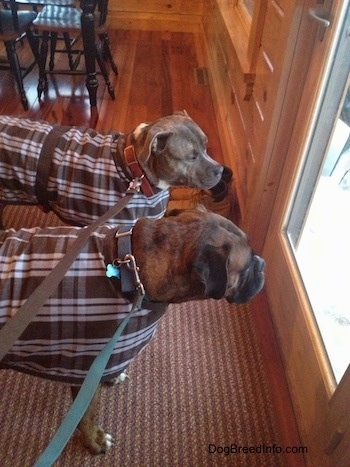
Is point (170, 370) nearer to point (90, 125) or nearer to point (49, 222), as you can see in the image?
point (49, 222)

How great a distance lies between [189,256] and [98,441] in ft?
2.55

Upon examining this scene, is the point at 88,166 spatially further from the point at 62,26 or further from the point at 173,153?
the point at 62,26

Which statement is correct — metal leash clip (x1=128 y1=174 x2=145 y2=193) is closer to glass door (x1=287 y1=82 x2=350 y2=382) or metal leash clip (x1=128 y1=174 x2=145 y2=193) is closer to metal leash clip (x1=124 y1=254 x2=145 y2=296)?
metal leash clip (x1=124 y1=254 x2=145 y2=296)

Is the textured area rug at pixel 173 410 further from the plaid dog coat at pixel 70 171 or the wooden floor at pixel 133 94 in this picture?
the wooden floor at pixel 133 94

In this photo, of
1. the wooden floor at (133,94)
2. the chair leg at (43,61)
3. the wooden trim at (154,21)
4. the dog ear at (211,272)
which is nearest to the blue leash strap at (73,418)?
the dog ear at (211,272)

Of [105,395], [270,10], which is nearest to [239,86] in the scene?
[270,10]

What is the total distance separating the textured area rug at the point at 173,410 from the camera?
142cm

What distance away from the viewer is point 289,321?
1.69m

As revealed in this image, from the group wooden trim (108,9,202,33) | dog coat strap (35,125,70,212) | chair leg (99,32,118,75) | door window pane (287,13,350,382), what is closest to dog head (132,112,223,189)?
dog coat strap (35,125,70,212)

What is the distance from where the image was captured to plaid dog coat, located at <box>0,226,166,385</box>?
1.06 metres

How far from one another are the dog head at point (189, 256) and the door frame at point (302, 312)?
469 millimetres

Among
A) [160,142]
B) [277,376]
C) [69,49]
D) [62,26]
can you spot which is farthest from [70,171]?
[69,49]

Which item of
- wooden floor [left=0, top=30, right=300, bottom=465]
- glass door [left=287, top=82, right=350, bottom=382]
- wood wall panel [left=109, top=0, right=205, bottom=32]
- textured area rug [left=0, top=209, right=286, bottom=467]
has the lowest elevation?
wooden floor [left=0, top=30, right=300, bottom=465]

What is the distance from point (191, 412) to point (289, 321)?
1.75 feet
